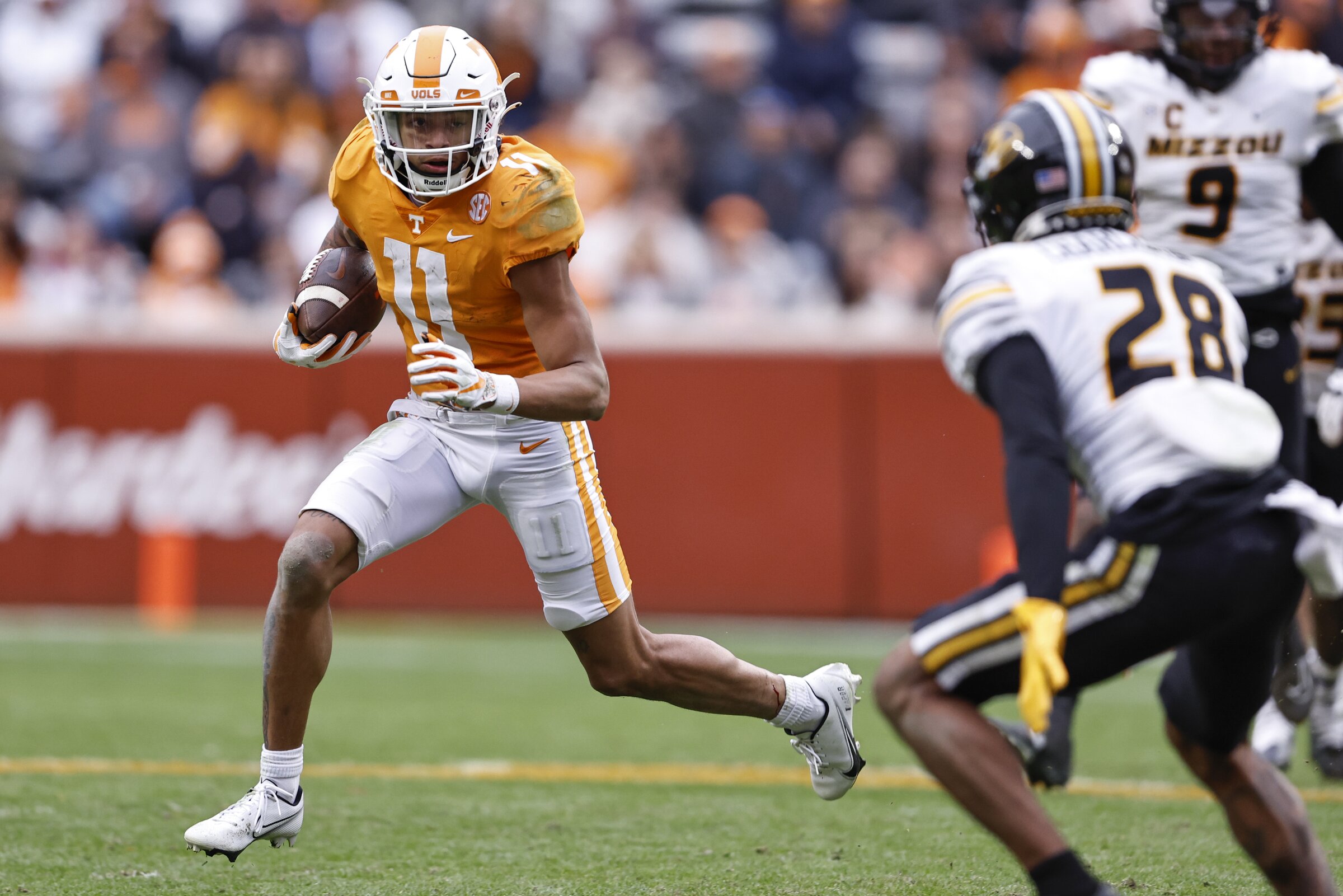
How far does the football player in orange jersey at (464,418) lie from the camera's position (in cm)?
396

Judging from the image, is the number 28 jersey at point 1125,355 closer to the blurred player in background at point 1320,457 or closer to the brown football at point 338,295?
the brown football at point 338,295

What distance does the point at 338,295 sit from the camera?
433cm

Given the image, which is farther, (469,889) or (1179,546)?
(469,889)

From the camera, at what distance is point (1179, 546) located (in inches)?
115

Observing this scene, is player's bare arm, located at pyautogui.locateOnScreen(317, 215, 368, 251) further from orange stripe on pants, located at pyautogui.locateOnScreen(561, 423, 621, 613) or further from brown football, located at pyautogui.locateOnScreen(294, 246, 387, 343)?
orange stripe on pants, located at pyautogui.locateOnScreen(561, 423, 621, 613)

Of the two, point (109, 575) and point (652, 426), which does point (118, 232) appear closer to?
point (109, 575)

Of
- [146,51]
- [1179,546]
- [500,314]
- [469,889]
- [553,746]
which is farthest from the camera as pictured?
[146,51]

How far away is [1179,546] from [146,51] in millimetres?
9731

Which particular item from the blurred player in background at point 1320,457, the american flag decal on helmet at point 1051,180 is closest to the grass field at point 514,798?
the blurred player in background at point 1320,457

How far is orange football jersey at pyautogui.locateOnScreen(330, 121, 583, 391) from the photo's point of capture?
4066 millimetres

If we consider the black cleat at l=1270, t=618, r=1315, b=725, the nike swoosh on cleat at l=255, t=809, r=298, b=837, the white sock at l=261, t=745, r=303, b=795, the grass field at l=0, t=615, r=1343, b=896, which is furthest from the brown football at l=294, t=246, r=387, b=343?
the black cleat at l=1270, t=618, r=1315, b=725

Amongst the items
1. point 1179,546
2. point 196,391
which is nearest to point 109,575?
point 196,391

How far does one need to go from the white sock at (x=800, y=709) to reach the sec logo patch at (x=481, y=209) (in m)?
1.36

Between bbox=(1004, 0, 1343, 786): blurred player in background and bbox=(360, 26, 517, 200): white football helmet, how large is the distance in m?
A: 1.77
